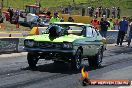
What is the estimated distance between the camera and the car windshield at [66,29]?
48.3ft

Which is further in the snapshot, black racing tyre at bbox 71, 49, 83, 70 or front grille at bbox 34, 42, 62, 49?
black racing tyre at bbox 71, 49, 83, 70

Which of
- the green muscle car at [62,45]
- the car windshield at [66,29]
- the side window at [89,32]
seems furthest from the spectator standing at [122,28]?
the car windshield at [66,29]

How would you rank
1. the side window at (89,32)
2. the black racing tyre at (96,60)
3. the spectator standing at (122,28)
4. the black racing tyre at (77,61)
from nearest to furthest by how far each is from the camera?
the black racing tyre at (77,61)
the side window at (89,32)
the black racing tyre at (96,60)
the spectator standing at (122,28)

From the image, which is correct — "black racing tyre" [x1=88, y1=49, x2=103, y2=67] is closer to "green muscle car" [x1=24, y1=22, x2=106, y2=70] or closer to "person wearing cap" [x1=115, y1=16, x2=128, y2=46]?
"green muscle car" [x1=24, y1=22, x2=106, y2=70]

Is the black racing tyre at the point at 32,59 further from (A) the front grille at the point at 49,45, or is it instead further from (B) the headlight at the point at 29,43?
(A) the front grille at the point at 49,45

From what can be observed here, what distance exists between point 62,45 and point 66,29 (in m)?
1.37

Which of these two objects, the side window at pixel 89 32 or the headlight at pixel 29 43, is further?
the side window at pixel 89 32

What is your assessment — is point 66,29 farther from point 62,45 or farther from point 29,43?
point 29,43

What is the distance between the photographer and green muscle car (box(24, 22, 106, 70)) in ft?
46.0

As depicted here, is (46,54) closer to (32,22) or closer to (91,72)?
(91,72)

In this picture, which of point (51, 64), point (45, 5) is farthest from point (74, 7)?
point (51, 64)

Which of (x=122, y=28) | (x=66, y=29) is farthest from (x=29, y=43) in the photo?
(x=122, y=28)

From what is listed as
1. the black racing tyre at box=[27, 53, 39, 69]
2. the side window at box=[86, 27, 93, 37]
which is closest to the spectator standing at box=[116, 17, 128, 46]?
the side window at box=[86, 27, 93, 37]

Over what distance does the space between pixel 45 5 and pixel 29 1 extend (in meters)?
3.06
